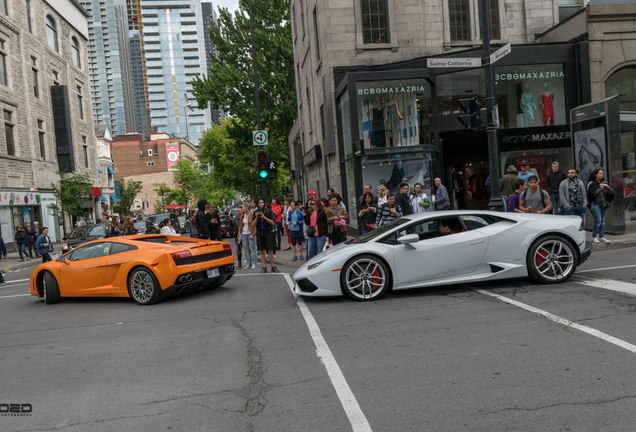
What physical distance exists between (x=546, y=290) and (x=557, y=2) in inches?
650

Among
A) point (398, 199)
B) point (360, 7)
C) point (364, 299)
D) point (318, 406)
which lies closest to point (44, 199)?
point (360, 7)

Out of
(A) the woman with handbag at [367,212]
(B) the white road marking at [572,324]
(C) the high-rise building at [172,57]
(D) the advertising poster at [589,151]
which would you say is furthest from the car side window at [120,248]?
(C) the high-rise building at [172,57]

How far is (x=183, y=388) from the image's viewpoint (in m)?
4.27

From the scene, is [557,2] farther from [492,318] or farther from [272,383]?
[272,383]

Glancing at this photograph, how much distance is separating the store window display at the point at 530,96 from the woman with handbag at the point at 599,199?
739 cm

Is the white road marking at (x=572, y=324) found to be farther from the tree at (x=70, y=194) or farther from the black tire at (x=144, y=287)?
the tree at (x=70, y=194)

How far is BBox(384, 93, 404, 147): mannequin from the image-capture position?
1661 centimetres

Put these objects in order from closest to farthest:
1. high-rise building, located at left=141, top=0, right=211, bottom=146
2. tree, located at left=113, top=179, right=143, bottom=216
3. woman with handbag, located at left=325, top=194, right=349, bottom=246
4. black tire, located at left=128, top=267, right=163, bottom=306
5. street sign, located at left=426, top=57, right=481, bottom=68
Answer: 1. black tire, located at left=128, top=267, right=163, bottom=306
2. street sign, located at left=426, top=57, right=481, bottom=68
3. woman with handbag, located at left=325, top=194, right=349, bottom=246
4. tree, located at left=113, top=179, right=143, bottom=216
5. high-rise building, located at left=141, top=0, right=211, bottom=146

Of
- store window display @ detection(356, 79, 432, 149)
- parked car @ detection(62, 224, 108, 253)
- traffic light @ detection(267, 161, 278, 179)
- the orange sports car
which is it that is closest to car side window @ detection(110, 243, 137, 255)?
the orange sports car

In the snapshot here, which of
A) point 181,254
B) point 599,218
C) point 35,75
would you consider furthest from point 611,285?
point 35,75

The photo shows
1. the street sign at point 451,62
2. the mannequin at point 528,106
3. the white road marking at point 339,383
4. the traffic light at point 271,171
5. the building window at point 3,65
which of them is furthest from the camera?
the building window at point 3,65

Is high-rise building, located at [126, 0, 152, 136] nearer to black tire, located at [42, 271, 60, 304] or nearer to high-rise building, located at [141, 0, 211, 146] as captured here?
high-rise building, located at [141, 0, 211, 146]

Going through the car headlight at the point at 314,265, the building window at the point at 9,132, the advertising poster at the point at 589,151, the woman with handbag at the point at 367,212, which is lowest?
the car headlight at the point at 314,265

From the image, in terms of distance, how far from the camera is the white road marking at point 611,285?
6.62 meters
